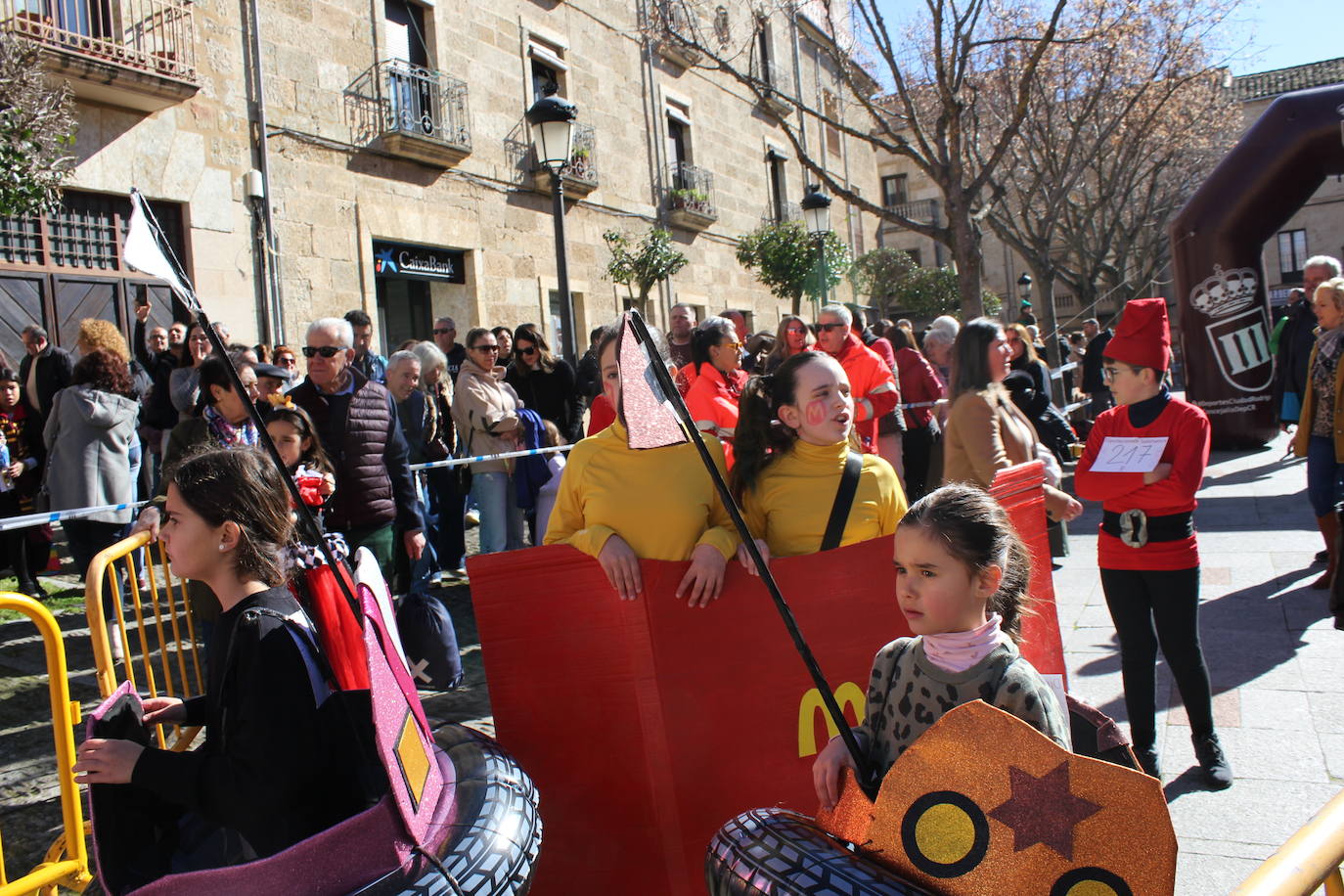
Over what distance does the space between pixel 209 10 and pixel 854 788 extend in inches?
488

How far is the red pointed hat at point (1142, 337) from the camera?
364 cm

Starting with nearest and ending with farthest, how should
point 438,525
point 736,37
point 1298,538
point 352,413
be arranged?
1. point 352,413
2. point 1298,538
3. point 438,525
4. point 736,37

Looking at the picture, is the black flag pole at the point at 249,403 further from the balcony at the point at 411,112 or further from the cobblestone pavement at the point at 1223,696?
the balcony at the point at 411,112

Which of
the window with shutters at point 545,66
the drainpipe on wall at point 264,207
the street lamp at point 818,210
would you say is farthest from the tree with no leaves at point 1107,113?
the drainpipe on wall at point 264,207

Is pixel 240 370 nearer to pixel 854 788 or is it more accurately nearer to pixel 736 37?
pixel 854 788

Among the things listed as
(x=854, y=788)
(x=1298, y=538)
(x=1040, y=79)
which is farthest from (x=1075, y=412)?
(x=854, y=788)

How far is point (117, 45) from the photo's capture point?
10211 millimetres

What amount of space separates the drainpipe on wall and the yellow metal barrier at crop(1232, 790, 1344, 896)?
39.8ft

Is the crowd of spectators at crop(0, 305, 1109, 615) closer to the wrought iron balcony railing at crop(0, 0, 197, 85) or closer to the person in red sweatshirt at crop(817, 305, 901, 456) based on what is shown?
the person in red sweatshirt at crop(817, 305, 901, 456)

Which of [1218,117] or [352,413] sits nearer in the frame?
[352,413]

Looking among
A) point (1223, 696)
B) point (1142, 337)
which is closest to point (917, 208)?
point (1223, 696)

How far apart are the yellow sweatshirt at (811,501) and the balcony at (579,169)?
1429cm

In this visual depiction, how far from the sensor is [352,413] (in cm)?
473

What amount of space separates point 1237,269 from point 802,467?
425 inches
